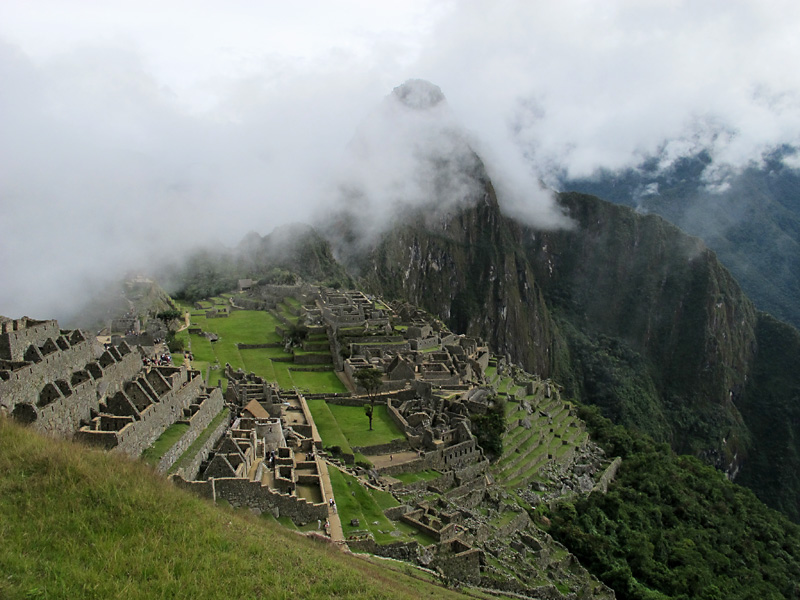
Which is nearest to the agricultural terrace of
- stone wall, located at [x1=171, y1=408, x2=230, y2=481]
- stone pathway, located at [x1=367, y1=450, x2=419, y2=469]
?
stone pathway, located at [x1=367, y1=450, x2=419, y2=469]

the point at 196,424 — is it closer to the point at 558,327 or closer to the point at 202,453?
the point at 202,453

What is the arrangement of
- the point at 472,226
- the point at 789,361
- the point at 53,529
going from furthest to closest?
the point at 472,226, the point at 789,361, the point at 53,529

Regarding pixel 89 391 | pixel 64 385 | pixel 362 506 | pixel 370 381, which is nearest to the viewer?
pixel 64 385

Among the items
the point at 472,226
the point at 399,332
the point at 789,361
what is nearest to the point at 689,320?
the point at 789,361

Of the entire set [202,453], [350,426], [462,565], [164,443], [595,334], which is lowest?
[462,565]

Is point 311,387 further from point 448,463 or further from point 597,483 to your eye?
point 597,483

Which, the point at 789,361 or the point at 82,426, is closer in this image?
the point at 82,426

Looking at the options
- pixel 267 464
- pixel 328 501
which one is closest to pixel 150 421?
pixel 267 464

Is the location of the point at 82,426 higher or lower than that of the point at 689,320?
lower
